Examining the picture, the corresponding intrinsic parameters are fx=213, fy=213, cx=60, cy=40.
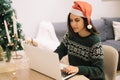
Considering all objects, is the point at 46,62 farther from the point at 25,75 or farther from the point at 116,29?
the point at 116,29

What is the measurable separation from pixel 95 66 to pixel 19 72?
1.70 ft

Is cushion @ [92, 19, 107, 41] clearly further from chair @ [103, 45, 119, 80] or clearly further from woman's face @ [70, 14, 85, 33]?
woman's face @ [70, 14, 85, 33]

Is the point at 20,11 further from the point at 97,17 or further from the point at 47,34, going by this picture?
the point at 97,17

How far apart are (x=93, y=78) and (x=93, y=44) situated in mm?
259

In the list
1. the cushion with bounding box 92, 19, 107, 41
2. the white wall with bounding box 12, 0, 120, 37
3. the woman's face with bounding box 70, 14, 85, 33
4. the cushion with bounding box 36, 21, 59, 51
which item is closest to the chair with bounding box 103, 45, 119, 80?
the woman's face with bounding box 70, 14, 85, 33

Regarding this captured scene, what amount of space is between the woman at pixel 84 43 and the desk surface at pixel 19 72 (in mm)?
215

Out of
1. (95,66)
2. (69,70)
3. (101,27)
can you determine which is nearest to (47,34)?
(101,27)

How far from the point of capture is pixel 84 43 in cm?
162

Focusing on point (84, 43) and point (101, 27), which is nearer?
point (84, 43)

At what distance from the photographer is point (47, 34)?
3.33 meters

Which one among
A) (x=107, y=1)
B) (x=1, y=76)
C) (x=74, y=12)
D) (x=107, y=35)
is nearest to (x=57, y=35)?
(x=107, y=35)

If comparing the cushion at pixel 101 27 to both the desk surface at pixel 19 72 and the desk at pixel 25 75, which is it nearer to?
the desk surface at pixel 19 72

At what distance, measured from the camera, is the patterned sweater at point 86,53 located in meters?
1.45

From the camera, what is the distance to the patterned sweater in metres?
1.45
